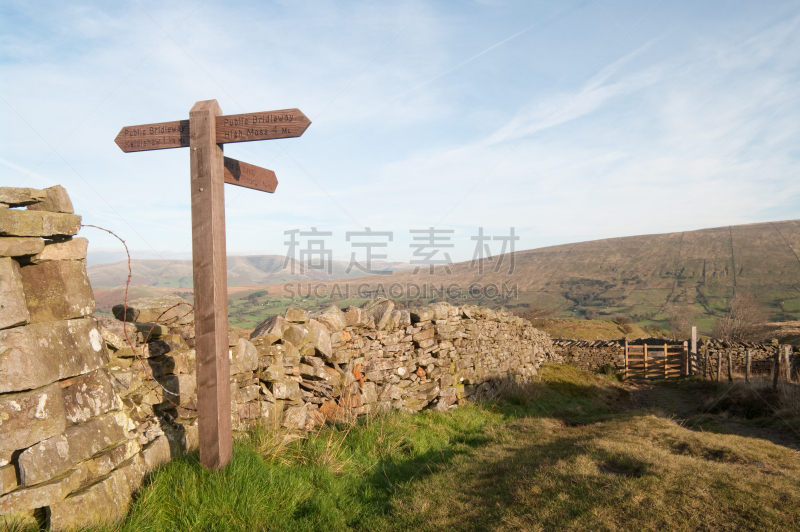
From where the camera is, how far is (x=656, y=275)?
86125 millimetres

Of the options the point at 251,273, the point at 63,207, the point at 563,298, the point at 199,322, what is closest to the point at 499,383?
the point at 199,322

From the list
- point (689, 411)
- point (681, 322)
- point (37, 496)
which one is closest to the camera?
point (37, 496)

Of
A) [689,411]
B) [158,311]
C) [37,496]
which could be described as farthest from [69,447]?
[689,411]

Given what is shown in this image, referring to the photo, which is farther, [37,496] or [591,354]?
[591,354]

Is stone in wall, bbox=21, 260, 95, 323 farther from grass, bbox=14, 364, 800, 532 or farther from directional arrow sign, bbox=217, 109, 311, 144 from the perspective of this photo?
directional arrow sign, bbox=217, 109, 311, 144

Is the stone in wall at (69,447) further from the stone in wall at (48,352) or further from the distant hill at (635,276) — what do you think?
the distant hill at (635,276)

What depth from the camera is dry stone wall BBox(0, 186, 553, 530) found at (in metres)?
2.78

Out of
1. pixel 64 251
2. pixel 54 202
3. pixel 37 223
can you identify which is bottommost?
pixel 64 251

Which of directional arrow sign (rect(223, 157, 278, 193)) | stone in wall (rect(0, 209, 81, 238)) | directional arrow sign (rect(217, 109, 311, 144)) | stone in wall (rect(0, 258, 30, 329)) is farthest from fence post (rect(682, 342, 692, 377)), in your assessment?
stone in wall (rect(0, 258, 30, 329))

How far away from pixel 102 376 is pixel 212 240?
1.40 meters

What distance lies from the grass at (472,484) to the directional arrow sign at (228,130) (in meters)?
2.97

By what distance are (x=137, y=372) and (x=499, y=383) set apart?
873 centimetres

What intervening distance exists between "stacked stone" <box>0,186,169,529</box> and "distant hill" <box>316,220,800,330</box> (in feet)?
141

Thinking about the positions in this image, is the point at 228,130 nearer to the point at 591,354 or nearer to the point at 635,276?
the point at 591,354
